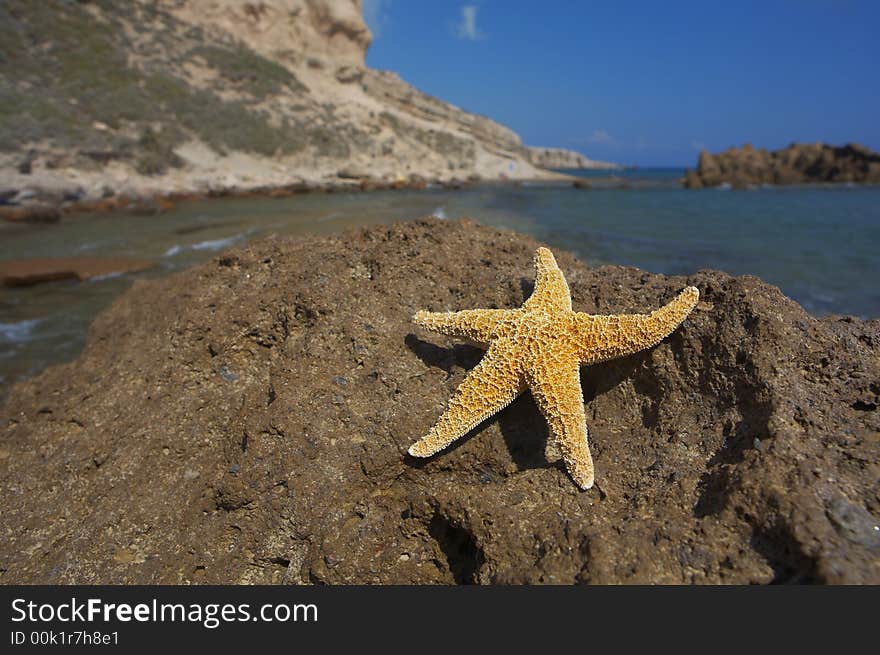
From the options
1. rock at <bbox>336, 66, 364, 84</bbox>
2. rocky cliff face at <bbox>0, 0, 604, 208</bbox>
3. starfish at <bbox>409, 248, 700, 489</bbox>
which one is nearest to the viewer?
starfish at <bbox>409, 248, 700, 489</bbox>

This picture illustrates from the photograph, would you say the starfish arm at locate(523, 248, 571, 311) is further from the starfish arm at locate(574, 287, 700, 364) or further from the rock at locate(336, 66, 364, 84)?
the rock at locate(336, 66, 364, 84)

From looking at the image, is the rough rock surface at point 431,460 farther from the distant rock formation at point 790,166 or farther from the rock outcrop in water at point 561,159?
the rock outcrop in water at point 561,159

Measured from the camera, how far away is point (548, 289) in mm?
2902

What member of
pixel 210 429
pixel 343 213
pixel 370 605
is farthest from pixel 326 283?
pixel 343 213

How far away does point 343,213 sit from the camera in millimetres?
20078

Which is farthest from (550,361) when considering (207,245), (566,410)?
(207,245)

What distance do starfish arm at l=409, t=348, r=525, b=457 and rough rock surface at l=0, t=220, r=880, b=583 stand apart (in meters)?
0.19

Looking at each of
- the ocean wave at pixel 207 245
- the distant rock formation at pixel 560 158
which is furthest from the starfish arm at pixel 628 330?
the distant rock formation at pixel 560 158

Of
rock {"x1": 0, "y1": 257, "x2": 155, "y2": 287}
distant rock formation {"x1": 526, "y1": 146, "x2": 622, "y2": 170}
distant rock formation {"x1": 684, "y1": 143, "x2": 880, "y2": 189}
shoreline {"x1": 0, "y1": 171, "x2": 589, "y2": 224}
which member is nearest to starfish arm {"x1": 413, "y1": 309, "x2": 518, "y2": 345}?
rock {"x1": 0, "y1": 257, "x2": 155, "y2": 287}

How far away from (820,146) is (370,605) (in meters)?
68.6

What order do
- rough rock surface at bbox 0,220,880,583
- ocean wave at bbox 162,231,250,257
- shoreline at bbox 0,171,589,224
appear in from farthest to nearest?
shoreline at bbox 0,171,589,224 < ocean wave at bbox 162,231,250,257 < rough rock surface at bbox 0,220,880,583

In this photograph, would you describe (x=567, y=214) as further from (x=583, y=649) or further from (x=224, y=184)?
(x=583, y=649)

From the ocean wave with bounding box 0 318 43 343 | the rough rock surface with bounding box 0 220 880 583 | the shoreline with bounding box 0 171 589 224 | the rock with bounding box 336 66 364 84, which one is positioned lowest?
the shoreline with bounding box 0 171 589 224

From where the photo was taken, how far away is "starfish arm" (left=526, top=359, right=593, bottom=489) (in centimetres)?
235
